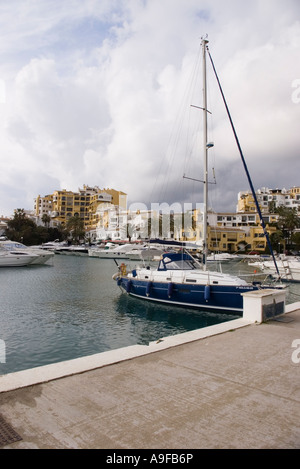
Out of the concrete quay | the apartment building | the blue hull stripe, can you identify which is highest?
the apartment building

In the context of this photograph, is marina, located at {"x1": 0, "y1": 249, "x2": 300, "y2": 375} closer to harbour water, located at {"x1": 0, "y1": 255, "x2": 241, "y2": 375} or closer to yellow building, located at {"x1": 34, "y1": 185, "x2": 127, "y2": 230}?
harbour water, located at {"x1": 0, "y1": 255, "x2": 241, "y2": 375}

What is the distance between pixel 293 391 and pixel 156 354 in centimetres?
276

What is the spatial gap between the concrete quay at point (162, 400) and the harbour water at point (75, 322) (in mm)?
5709

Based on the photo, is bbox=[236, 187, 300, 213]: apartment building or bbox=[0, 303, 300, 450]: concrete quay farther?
bbox=[236, 187, 300, 213]: apartment building

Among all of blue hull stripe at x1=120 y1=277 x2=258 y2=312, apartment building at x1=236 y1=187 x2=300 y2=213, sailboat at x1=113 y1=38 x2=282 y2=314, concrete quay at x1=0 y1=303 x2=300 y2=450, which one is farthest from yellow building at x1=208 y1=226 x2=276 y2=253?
concrete quay at x1=0 y1=303 x2=300 y2=450

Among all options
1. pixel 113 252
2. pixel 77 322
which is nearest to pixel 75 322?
pixel 77 322

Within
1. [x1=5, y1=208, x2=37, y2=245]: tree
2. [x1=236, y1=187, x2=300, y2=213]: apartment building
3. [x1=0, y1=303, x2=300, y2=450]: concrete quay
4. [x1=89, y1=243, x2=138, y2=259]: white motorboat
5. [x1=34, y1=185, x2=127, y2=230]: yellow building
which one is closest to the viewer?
[x1=0, y1=303, x2=300, y2=450]: concrete quay

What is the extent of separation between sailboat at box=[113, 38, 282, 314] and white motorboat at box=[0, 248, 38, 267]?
97.3ft

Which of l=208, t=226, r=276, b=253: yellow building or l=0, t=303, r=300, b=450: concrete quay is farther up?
l=208, t=226, r=276, b=253: yellow building

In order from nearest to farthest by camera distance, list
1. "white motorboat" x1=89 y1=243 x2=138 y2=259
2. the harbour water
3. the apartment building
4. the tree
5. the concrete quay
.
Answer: the concrete quay < the harbour water < "white motorboat" x1=89 y1=243 x2=138 y2=259 < the tree < the apartment building

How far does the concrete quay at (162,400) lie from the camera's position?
3793 millimetres

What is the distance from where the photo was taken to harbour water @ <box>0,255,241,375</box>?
11930 millimetres

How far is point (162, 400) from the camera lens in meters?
4.80
